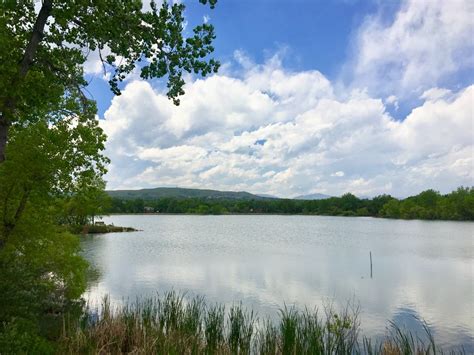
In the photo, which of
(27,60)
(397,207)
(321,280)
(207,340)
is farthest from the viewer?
(397,207)

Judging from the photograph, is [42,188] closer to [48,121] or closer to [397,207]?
[48,121]

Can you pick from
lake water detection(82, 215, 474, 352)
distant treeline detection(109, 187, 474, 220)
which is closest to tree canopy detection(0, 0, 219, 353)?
lake water detection(82, 215, 474, 352)

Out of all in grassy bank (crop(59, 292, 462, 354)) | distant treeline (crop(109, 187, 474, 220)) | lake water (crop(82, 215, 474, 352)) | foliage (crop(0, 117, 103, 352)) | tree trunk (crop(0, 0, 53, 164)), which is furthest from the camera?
distant treeline (crop(109, 187, 474, 220))

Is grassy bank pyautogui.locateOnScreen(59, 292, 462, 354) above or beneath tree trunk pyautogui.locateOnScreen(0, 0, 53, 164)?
beneath

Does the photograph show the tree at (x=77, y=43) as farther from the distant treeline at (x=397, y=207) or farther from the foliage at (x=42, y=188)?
the distant treeline at (x=397, y=207)

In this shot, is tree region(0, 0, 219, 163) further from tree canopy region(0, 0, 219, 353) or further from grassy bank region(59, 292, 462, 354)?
grassy bank region(59, 292, 462, 354)

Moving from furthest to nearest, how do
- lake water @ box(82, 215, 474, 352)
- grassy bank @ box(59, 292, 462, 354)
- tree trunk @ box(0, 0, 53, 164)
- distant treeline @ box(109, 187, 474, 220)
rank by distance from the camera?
distant treeline @ box(109, 187, 474, 220)
lake water @ box(82, 215, 474, 352)
grassy bank @ box(59, 292, 462, 354)
tree trunk @ box(0, 0, 53, 164)

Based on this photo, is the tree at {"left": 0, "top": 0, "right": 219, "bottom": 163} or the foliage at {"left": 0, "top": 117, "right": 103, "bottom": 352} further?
the foliage at {"left": 0, "top": 117, "right": 103, "bottom": 352}

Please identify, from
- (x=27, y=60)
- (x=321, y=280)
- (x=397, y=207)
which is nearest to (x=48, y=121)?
(x=27, y=60)

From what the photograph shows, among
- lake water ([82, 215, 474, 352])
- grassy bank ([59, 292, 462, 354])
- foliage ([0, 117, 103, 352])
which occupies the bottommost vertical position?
lake water ([82, 215, 474, 352])

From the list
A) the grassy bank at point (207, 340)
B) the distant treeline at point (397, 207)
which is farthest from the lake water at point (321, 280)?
the distant treeline at point (397, 207)

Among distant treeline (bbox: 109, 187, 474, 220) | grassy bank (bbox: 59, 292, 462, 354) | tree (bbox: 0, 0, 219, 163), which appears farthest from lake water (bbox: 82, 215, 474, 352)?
distant treeline (bbox: 109, 187, 474, 220)

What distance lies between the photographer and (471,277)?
2930 centimetres

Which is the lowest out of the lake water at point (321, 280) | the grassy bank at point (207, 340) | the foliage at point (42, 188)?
the lake water at point (321, 280)
